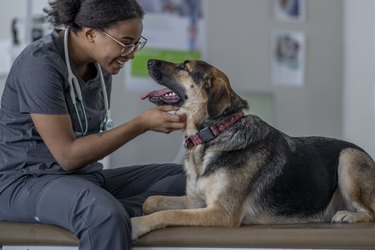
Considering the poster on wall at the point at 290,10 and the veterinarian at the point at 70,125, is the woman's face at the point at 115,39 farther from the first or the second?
the poster on wall at the point at 290,10

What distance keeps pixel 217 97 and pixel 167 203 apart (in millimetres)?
398

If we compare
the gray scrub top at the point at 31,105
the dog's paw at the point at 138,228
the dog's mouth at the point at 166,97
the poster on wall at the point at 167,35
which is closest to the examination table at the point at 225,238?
the dog's paw at the point at 138,228

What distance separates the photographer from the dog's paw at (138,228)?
5.71 ft

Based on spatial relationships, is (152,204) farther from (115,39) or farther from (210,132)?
(115,39)

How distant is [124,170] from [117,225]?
0.61 m

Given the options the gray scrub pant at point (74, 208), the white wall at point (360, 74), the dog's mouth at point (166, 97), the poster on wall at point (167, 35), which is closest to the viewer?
the gray scrub pant at point (74, 208)

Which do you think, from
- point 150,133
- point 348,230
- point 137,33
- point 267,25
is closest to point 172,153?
point 150,133

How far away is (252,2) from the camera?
3629mm

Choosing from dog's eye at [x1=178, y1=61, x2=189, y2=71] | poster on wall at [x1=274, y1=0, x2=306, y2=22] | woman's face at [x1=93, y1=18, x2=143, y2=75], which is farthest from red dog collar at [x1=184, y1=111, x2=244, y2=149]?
poster on wall at [x1=274, y1=0, x2=306, y2=22]

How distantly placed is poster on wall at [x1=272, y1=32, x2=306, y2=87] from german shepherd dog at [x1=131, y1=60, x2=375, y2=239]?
1646 mm

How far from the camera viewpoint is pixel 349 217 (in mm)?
1975

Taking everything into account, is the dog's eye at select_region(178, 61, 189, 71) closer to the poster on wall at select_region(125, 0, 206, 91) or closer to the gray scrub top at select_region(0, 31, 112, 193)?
the gray scrub top at select_region(0, 31, 112, 193)

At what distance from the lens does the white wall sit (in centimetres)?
354

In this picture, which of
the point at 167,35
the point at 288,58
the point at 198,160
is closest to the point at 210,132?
the point at 198,160
